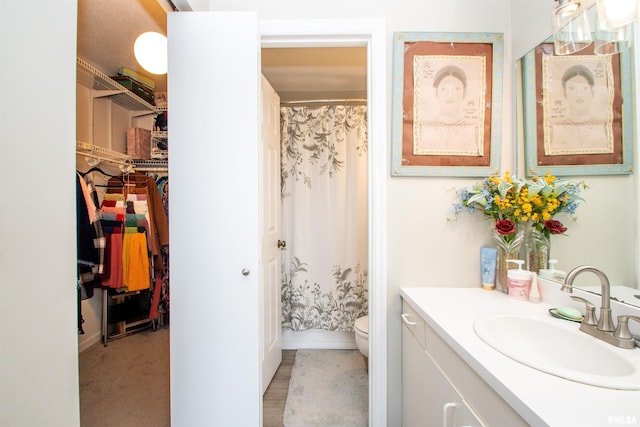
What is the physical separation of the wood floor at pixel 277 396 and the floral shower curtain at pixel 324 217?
0.33m

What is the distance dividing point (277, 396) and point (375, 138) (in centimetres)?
174

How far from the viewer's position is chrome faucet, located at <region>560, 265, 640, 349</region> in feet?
2.35

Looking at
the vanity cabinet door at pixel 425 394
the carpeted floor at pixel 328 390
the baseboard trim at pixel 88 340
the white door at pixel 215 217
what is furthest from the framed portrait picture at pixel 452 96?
the baseboard trim at pixel 88 340

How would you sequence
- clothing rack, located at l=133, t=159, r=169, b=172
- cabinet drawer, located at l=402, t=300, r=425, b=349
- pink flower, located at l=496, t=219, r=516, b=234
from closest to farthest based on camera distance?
cabinet drawer, located at l=402, t=300, r=425, b=349 < pink flower, located at l=496, t=219, r=516, b=234 < clothing rack, located at l=133, t=159, r=169, b=172

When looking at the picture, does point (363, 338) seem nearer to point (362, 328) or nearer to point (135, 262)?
point (362, 328)

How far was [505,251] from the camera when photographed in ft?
3.98

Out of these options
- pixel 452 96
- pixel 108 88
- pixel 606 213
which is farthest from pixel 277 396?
pixel 108 88

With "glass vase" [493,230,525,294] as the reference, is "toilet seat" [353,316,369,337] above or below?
below

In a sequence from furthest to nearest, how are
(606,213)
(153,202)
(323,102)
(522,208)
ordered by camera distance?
(153,202)
(323,102)
(522,208)
(606,213)

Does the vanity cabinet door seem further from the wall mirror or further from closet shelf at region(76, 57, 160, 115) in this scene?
closet shelf at region(76, 57, 160, 115)

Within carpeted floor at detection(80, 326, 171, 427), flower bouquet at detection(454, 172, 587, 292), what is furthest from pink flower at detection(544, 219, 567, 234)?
carpeted floor at detection(80, 326, 171, 427)

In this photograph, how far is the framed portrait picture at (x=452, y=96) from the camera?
1283 mm

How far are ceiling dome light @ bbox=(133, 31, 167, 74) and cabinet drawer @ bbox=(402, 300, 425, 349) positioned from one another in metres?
1.89

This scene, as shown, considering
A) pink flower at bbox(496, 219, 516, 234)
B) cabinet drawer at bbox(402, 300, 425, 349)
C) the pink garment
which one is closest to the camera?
cabinet drawer at bbox(402, 300, 425, 349)
